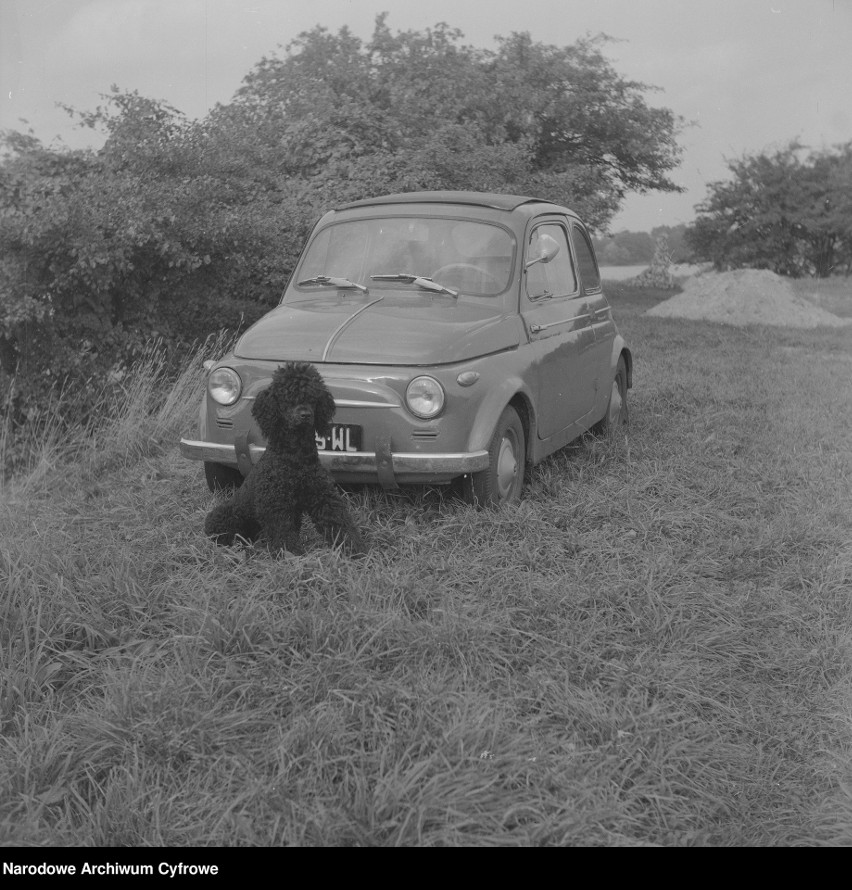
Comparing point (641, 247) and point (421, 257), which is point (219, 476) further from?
point (641, 247)

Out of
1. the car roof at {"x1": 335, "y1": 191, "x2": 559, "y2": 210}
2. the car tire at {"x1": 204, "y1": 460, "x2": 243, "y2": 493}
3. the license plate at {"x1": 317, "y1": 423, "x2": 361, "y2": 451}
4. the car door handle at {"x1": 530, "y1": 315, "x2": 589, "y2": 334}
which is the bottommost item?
the car tire at {"x1": 204, "y1": 460, "x2": 243, "y2": 493}

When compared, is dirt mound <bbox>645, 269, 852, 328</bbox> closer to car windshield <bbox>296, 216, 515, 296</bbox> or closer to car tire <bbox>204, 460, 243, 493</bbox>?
car windshield <bbox>296, 216, 515, 296</bbox>

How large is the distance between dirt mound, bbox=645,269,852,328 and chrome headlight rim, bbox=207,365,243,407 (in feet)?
48.4

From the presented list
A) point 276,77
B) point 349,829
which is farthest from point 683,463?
point 276,77

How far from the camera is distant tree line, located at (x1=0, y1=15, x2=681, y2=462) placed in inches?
370

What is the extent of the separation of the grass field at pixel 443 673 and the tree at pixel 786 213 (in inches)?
1188

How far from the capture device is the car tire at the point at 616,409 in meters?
7.71

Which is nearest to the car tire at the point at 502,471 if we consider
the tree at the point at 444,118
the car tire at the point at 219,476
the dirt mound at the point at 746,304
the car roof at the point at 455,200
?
the car tire at the point at 219,476

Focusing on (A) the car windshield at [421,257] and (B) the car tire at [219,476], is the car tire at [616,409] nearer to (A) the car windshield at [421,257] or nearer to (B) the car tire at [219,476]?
(A) the car windshield at [421,257]

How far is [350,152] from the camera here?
1309 centimetres

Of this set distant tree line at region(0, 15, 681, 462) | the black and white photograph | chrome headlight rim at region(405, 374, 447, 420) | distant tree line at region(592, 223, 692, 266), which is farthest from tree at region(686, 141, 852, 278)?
chrome headlight rim at region(405, 374, 447, 420)

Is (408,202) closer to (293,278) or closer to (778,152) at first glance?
(293,278)

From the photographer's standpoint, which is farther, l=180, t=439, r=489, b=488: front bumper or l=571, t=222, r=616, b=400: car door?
l=571, t=222, r=616, b=400: car door

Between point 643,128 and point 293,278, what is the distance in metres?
16.4
